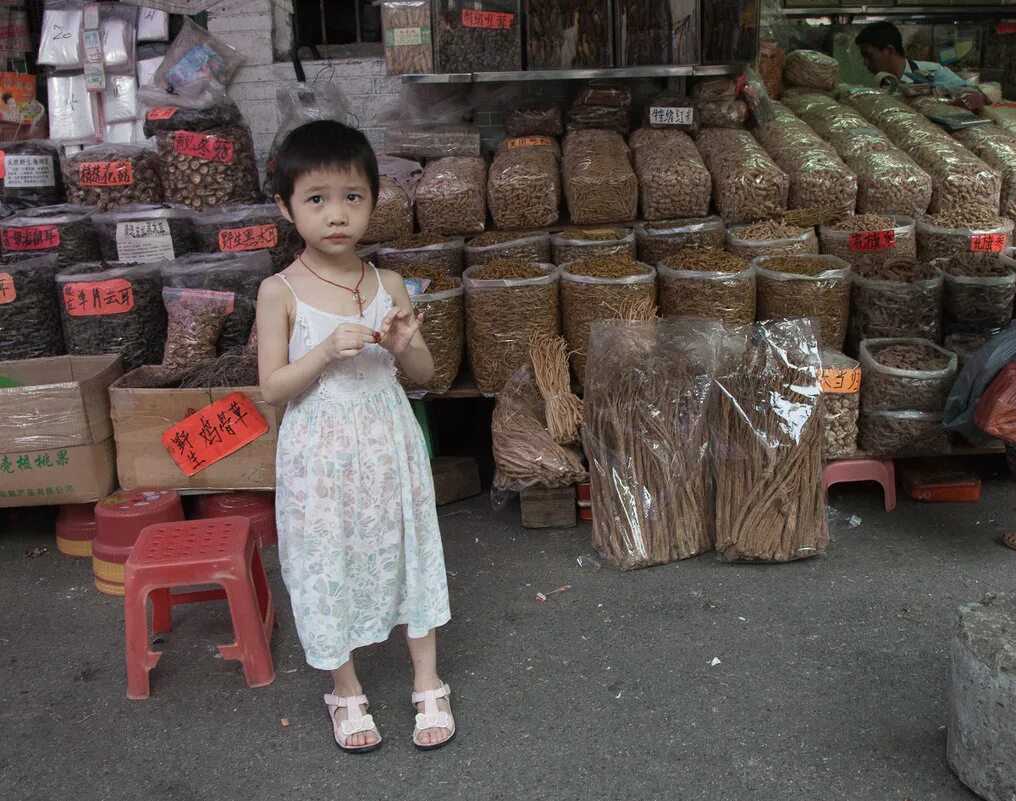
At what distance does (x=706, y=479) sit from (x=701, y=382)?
0.31 metres

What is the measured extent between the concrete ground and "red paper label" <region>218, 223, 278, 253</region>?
1.34 metres

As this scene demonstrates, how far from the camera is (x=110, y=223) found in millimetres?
3770

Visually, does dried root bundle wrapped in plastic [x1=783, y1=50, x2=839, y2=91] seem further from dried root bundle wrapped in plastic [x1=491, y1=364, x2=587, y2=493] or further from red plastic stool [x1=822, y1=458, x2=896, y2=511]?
dried root bundle wrapped in plastic [x1=491, y1=364, x2=587, y2=493]

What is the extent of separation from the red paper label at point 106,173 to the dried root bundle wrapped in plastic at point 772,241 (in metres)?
2.36

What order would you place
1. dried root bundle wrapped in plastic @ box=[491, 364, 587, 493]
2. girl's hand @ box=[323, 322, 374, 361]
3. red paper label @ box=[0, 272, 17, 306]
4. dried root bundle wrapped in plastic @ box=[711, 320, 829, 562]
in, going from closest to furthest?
girl's hand @ box=[323, 322, 374, 361], dried root bundle wrapped in plastic @ box=[711, 320, 829, 562], dried root bundle wrapped in plastic @ box=[491, 364, 587, 493], red paper label @ box=[0, 272, 17, 306]

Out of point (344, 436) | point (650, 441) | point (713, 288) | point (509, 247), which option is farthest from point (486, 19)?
point (344, 436)

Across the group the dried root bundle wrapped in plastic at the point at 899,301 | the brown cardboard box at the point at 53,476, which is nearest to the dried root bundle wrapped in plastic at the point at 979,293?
the dried root bundle wrapped in plastic at the point at 899,301

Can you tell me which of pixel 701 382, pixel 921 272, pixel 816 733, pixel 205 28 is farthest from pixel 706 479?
pixel 205 28

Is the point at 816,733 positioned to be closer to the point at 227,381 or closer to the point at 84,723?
the point at 84,723

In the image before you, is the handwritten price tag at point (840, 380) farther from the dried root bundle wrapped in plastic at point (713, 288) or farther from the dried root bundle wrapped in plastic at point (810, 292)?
the dried root bundle wrapped in plastic at point (713, 288)

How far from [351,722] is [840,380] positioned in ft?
6.42

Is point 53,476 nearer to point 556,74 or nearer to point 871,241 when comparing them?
point 556,74

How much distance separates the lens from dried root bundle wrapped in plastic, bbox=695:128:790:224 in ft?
12.4

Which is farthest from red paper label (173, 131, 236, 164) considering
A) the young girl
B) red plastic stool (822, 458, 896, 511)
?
red plastic stool (822, 458, 896, 511)
